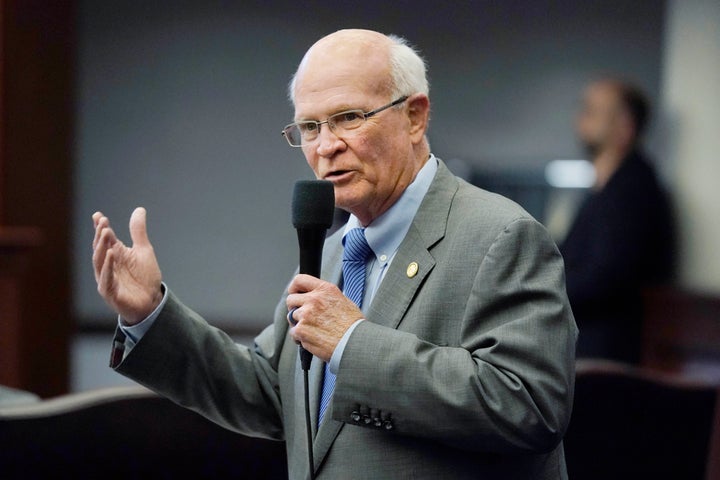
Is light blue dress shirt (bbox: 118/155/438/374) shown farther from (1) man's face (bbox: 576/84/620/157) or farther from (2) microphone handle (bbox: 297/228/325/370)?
(1) man's face (bbox: 576/84/620/157)

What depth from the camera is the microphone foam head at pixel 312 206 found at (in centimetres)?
142

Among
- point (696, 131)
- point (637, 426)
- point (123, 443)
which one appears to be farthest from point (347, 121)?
point (696, 131)

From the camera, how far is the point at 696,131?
4.45 meters

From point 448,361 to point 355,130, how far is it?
406mm

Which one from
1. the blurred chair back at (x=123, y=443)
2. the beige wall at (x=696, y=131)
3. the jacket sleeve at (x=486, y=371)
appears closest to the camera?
the jacket sleeve at (x=486, y=371)

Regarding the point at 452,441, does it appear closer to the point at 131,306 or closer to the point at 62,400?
the point at 131,306

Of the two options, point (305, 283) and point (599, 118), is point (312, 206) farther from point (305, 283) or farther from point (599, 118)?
point (599, 118)

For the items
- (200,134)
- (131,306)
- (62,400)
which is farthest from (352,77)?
(200,134)

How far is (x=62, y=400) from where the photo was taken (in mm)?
1840

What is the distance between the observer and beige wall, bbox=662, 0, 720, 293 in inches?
170

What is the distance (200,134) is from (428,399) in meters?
7.44

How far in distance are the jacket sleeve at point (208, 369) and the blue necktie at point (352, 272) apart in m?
0.17

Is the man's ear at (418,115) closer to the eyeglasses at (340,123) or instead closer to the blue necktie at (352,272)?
the eyeglasses at (340,123)

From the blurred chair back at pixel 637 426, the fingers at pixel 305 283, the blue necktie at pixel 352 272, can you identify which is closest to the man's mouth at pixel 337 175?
the blue necktie at pixel 352 272
